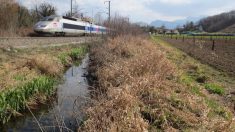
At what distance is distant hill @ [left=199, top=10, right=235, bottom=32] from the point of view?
157875 mm

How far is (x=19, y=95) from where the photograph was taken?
1167 cm

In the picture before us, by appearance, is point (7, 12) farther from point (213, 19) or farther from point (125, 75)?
point (213, 19)

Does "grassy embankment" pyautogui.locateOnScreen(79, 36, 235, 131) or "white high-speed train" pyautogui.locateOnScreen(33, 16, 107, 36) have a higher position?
"white high-speed train" pyautogui.locateOnScreen(33, 16, 107, 36)

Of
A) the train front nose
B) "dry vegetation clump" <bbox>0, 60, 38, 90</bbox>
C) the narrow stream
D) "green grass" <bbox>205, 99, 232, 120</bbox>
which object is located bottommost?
the narrow stream

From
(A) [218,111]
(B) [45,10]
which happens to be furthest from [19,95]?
(B) [45,10]

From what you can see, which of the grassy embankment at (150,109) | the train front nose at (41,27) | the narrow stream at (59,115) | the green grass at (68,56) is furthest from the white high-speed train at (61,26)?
the grassy embankment at (150,109)

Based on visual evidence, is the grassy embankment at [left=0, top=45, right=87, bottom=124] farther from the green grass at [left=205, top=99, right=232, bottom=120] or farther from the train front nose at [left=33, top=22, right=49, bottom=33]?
the train front nose at [left=33, top=22, right=49, bottom=33]

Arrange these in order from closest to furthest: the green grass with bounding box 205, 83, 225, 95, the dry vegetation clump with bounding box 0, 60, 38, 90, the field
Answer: the dry vegetation clump with bounding box 0, 60, 38, 90
the green grass with bounding box 205, 83, 225, 95
the field

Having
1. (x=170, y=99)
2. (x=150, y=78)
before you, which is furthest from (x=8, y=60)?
(x=170, y=99)

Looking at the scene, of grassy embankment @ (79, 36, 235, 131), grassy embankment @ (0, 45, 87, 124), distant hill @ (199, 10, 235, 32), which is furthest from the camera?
distant hill @ (199, 10, 235, 32)

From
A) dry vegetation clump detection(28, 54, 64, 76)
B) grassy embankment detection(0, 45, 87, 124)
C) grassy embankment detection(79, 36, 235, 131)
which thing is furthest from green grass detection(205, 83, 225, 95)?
dry vegetation clump detection(28, 54, 64, 76)

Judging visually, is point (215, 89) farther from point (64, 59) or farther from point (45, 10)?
point (45, 10)

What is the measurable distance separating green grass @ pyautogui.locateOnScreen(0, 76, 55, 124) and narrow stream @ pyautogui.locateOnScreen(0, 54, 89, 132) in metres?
0.32

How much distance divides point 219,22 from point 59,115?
16122 cm
